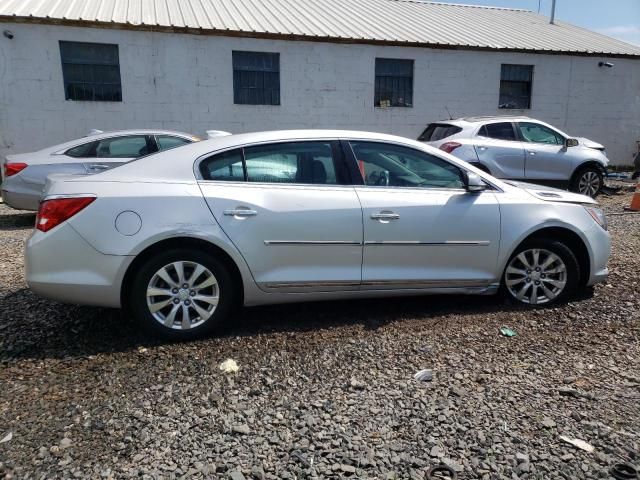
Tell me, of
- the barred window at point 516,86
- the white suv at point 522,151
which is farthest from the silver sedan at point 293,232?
the barred window at point 516,86

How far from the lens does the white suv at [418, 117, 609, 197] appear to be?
10242 millimetres

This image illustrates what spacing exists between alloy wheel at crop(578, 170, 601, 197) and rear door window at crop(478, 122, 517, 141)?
184 centimetres

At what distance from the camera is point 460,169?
4379 mm

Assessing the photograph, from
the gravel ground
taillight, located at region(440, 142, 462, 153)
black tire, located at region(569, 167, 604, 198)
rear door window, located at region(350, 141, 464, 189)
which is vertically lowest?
the gravel ground

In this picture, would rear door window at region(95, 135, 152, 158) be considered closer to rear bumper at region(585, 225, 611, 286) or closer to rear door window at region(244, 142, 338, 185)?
rear door window at region(244, 142, 338, 185)

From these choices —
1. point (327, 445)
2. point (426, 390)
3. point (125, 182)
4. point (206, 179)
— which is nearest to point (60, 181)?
point (125, 182)

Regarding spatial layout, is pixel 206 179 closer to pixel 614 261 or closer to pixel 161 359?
pixel 161 359

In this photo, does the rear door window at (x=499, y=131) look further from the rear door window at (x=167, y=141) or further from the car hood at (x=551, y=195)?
the car hood at (x=551, y=195)

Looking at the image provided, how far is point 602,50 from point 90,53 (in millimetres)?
15067

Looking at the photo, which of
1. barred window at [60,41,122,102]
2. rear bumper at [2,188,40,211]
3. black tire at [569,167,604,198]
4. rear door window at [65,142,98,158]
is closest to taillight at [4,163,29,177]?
rear bumper at [2,188,40,211]

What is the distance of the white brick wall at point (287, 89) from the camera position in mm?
12594

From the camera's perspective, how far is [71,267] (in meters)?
3.69

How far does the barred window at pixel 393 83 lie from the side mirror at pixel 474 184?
11.2 meters

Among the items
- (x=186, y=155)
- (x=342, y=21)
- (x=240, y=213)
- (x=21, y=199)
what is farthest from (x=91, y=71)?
A: (x=240, y=213)
